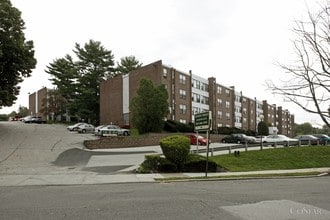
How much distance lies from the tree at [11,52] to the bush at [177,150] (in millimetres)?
28741

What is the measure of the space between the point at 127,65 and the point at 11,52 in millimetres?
40001

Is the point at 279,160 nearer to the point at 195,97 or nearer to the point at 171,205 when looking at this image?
the point at 171,205

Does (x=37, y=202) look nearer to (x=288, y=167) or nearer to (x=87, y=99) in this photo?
(x=288, y=167)

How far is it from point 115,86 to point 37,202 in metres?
64.0

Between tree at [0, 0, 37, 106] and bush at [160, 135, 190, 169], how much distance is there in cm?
2874

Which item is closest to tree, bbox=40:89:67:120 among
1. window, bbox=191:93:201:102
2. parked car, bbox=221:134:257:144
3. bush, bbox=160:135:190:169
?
window, bbox=191:93:201:102

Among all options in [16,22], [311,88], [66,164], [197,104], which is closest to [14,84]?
[16,22]

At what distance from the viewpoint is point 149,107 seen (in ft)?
170

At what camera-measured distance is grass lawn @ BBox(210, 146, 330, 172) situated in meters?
28.9

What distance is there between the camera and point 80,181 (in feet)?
62.0

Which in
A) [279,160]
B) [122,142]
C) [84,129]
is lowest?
[279,160]

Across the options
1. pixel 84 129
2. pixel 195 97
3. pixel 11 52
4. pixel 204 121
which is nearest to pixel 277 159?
pixel 204 121

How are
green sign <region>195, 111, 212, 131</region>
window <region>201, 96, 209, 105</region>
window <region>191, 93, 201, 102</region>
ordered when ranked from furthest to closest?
window <region>201, 96, 209, 105</region>, window <region>191, 93, 201, 102</region>, green sign <region>195, 111, 212, 131</region>

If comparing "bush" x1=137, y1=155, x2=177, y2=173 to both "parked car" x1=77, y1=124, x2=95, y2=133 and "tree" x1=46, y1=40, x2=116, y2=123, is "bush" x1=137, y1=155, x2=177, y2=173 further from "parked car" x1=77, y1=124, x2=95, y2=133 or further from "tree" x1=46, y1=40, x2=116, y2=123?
"tree" x1=46, y1=40, x2=116, y2=123
